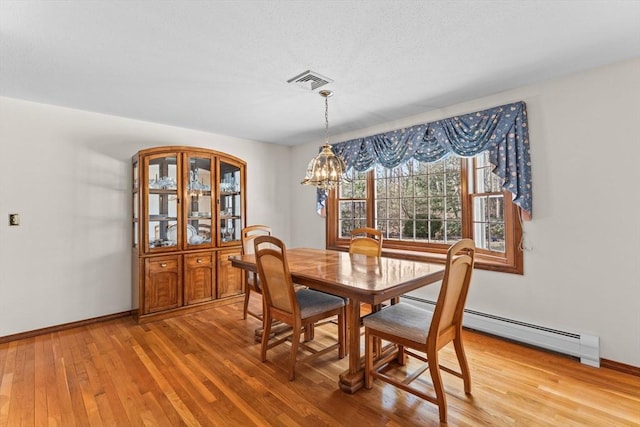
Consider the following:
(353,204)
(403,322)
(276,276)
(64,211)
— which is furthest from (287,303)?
(64,211)

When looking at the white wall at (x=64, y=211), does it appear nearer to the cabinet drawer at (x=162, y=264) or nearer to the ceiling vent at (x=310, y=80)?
the cabinet drawer at (x=162, y=264)

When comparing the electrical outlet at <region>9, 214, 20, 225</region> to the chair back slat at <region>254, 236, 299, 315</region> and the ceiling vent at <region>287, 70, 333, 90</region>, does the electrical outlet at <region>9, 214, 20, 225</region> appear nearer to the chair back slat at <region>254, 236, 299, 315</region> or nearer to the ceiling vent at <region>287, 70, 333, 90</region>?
the chair back slat at <region>254, 236, 299, 315</region>

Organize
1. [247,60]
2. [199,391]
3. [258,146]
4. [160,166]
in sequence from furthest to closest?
[258,146] < [160,166] < [247,60] < [199,391]

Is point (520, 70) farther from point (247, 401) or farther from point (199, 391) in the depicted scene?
point (199, 391)

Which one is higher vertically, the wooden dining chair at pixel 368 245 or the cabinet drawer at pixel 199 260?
the wooden dining chair at pixel 368 245

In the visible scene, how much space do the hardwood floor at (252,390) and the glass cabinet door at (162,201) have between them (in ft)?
3.70

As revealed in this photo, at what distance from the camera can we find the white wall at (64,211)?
2922 mm

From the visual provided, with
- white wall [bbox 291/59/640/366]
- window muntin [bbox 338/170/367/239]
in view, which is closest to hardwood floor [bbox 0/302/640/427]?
white wall [bbox 291/59/640/366]

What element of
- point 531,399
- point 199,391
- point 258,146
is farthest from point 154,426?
point 258,146

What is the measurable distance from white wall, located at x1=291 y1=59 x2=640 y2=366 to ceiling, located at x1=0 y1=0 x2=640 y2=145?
0.81ft

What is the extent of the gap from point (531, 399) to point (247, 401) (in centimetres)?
179

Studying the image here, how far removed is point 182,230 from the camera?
142 inches

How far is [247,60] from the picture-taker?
223cm

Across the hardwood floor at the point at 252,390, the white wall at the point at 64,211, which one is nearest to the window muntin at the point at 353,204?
the hardwood floor at the point at 252,390
